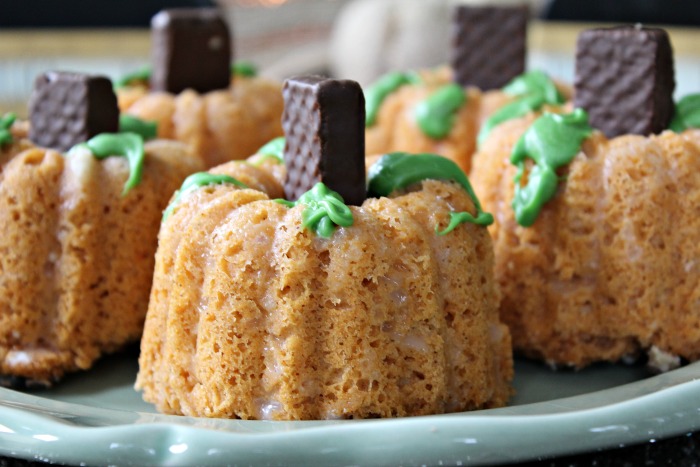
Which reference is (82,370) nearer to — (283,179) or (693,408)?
(283,179)

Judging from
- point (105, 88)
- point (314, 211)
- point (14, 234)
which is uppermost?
point (105, 88)

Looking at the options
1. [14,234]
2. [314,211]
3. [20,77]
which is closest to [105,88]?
[14,234]

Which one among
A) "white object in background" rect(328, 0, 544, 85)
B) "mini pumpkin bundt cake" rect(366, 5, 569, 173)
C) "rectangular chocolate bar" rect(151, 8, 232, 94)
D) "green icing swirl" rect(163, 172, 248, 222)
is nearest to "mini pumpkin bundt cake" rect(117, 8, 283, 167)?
"rectangular chocolate bar" rect(151, 8, 232, 94)

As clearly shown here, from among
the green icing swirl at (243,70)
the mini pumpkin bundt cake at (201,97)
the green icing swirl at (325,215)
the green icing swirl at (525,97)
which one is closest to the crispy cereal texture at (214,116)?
the mini pumpkin bundt cake at (201,97)

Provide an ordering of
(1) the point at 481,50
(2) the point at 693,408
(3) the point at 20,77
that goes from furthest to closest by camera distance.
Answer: (3) the point at 20,77, (1) the point at 481,50, (2) the point at 693,408

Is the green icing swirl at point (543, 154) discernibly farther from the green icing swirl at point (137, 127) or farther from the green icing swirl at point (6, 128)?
the green icing swirl at point (6, 128)

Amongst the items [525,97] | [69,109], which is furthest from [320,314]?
[525,97]

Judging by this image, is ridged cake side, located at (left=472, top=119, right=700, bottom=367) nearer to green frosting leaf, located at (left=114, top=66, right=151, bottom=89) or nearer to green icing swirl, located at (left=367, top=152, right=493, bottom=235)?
green icing swirl, located at (left=367, top=152, right=493, bottom=235)
